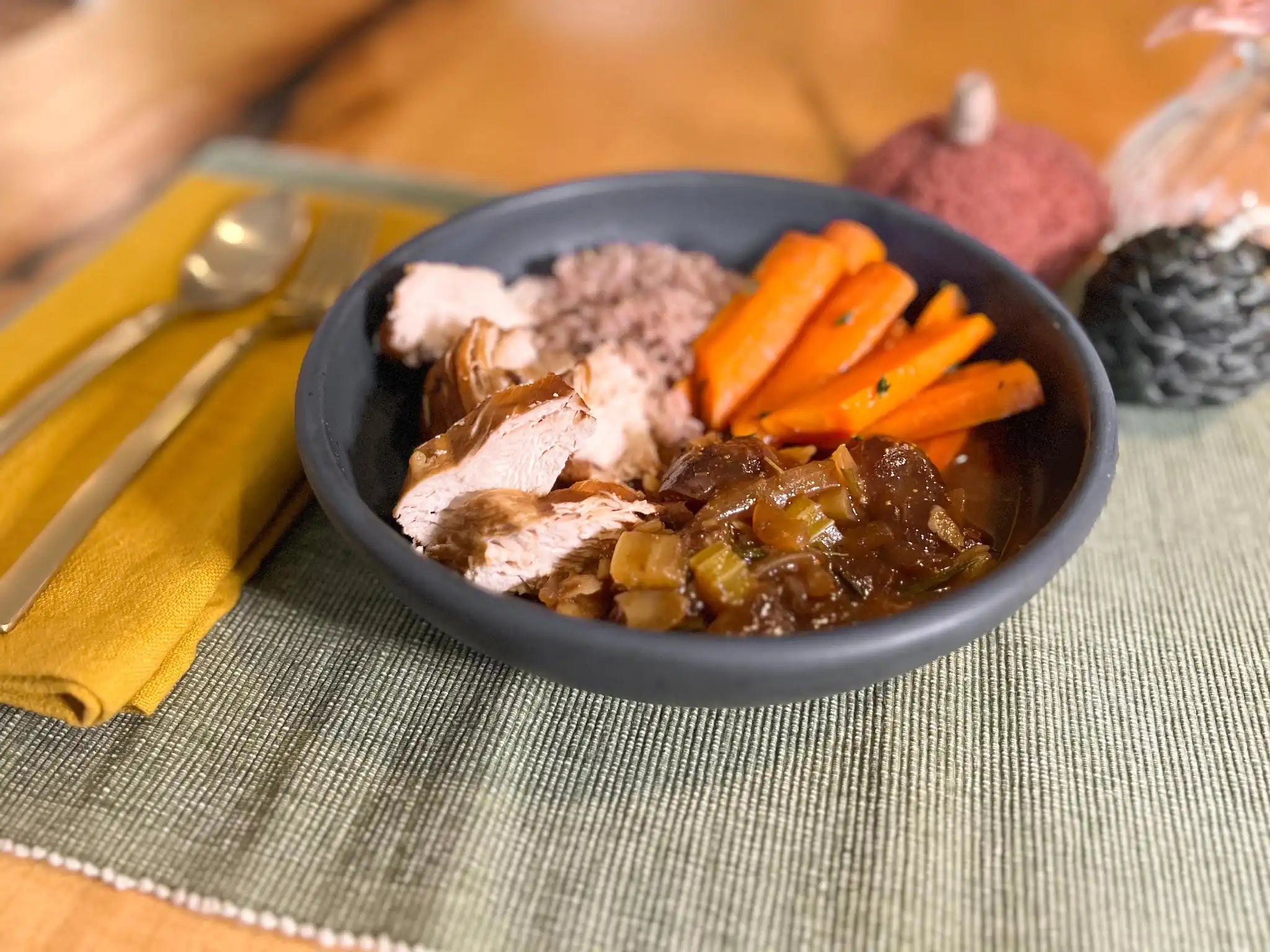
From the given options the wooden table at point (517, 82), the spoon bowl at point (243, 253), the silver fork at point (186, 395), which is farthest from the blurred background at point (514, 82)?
the silver fork at point (186, 395)

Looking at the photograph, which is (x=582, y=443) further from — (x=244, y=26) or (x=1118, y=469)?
(x=244, y=26)

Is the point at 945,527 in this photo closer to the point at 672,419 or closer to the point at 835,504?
the point at 835,504

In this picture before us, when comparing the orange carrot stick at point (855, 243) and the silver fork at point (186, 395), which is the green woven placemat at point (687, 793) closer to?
the silver fork at point (186, 395)

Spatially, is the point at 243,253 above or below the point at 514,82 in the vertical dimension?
above

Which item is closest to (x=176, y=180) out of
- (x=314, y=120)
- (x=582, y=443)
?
(x=314, y=120)

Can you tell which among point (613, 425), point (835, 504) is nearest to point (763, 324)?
point (613, 425)

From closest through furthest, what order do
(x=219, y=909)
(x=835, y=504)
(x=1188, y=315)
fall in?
(x=219, y=909)
(x=835, y=504)
(x=1188, y=315)

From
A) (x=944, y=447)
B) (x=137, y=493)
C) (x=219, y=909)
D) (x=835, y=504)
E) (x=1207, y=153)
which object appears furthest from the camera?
(x=1207, y=153)
